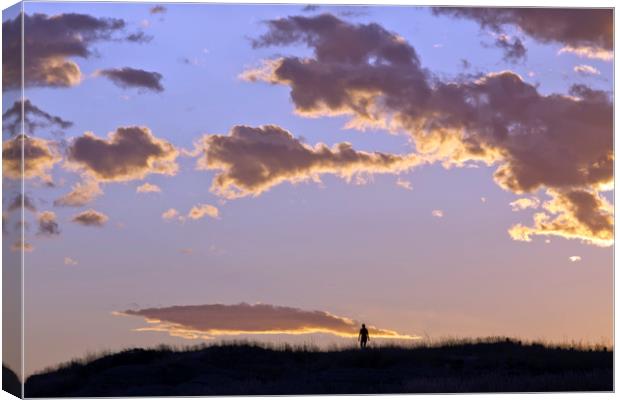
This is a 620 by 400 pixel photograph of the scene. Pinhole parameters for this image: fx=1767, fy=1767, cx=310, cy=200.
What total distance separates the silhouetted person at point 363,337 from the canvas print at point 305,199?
45 mm

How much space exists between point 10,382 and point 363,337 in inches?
222

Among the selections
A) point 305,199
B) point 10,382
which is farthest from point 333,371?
point 10,382

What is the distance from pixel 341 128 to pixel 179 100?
2601mm

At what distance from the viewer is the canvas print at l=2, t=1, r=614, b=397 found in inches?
1077

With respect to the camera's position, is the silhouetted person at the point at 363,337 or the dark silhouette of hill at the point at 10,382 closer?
the dark silhouette of hill at the point at 10,382

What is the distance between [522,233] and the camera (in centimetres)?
2830

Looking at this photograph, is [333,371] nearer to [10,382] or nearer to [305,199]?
[305,199]

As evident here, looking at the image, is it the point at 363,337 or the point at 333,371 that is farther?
the point at 333,371

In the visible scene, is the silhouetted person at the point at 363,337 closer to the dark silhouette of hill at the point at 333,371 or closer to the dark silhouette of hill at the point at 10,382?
the dark silhouette of hill at the point at 333,371

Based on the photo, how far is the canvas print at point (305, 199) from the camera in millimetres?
27344

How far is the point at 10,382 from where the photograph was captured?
27969mm

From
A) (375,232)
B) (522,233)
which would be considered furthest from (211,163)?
(522,233)

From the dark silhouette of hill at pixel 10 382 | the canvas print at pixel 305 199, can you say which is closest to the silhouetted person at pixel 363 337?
the canvas print at pixel 305 199

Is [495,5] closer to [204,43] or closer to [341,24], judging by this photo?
[341,24]
